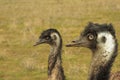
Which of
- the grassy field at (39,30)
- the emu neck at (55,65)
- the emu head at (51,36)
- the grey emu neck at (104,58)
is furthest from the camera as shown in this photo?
the grassy field at (39,30)

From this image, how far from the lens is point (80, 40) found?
6.38 metres

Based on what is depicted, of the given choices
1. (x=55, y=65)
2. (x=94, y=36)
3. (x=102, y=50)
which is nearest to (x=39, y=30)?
(x=55, y=65)

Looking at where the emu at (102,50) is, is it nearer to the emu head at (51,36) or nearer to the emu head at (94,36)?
the emu head at (94,36)

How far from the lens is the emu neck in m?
8.55

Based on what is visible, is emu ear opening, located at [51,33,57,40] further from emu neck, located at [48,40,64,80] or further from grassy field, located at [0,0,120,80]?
grassy field, located at [0,0,120,80]

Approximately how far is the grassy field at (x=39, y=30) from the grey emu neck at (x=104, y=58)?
7.06m

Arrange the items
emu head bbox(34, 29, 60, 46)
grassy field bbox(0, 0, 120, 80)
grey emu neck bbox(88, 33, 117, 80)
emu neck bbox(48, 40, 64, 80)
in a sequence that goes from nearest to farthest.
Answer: grey emu neck bbox(88, 33, 117, 80), emu neck bbox(48, 40, 64, 80), emu head bbox(34, 29, 60, 46), grassy field bbox(0, 0, 120, 80)

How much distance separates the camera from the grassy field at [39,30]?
14.1 metres

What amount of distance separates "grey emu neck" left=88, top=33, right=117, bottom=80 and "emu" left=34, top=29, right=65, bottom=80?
106 inches

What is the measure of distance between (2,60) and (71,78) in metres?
3.72

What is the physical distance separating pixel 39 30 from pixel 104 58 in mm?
16888

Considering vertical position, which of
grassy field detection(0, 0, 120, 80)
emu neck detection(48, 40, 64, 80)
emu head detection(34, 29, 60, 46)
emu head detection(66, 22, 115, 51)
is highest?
emu head detection(66, 22, 115, 51)

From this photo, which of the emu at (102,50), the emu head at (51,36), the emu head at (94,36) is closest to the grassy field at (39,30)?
the emu head at (51,36)

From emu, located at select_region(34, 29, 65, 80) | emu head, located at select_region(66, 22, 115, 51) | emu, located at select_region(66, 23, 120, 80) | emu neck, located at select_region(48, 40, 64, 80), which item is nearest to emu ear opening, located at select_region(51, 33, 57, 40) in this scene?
emu, located at select_region(34, 29, 65, 80)
